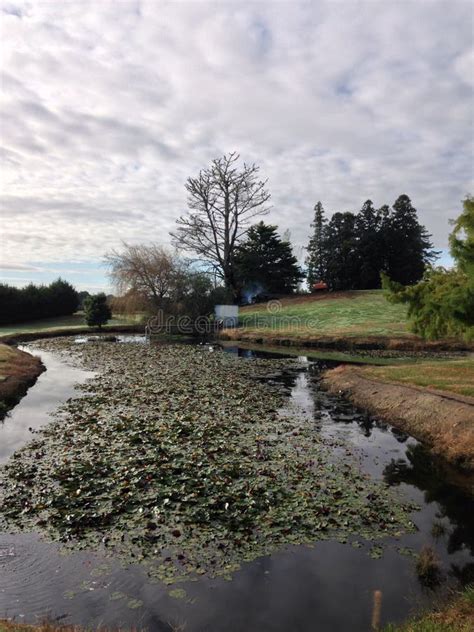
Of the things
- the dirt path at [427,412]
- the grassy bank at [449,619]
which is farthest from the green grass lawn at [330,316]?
the grassy bank at [449,619]

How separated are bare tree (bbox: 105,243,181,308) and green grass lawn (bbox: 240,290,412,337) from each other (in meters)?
8.65

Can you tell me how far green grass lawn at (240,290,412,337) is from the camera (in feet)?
124

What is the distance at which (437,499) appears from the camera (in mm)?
8578

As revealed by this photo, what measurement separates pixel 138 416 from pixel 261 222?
5099cm

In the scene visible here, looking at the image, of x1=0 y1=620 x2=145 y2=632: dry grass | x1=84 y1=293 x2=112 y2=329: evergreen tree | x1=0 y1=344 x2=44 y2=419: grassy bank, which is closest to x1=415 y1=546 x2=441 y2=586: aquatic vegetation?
x1=0 y1=620 x2=145 y2=632: dry grass

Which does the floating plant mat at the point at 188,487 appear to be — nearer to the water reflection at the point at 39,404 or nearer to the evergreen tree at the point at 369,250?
the water reflection at the point at 39,404

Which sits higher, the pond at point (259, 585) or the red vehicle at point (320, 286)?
the red vehicle at point (320, 286)

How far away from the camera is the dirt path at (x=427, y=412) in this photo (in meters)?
10.7

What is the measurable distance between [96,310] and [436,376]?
35.5 meters

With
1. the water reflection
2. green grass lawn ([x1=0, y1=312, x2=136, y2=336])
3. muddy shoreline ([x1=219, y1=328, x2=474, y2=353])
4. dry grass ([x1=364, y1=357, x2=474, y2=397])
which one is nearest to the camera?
the water reflection

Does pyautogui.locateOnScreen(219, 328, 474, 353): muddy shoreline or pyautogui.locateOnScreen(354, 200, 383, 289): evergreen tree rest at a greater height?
pyautogui.locateOnScreen(354, 200, 383, 289): evergreen tree

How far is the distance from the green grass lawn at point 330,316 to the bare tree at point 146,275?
28.4 ft

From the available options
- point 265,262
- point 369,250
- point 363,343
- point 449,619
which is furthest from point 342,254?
point 449,619

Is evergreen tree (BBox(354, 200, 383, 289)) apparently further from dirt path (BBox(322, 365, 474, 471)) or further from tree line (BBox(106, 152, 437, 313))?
dirt path (BBox(322, 365, 474, 471))
